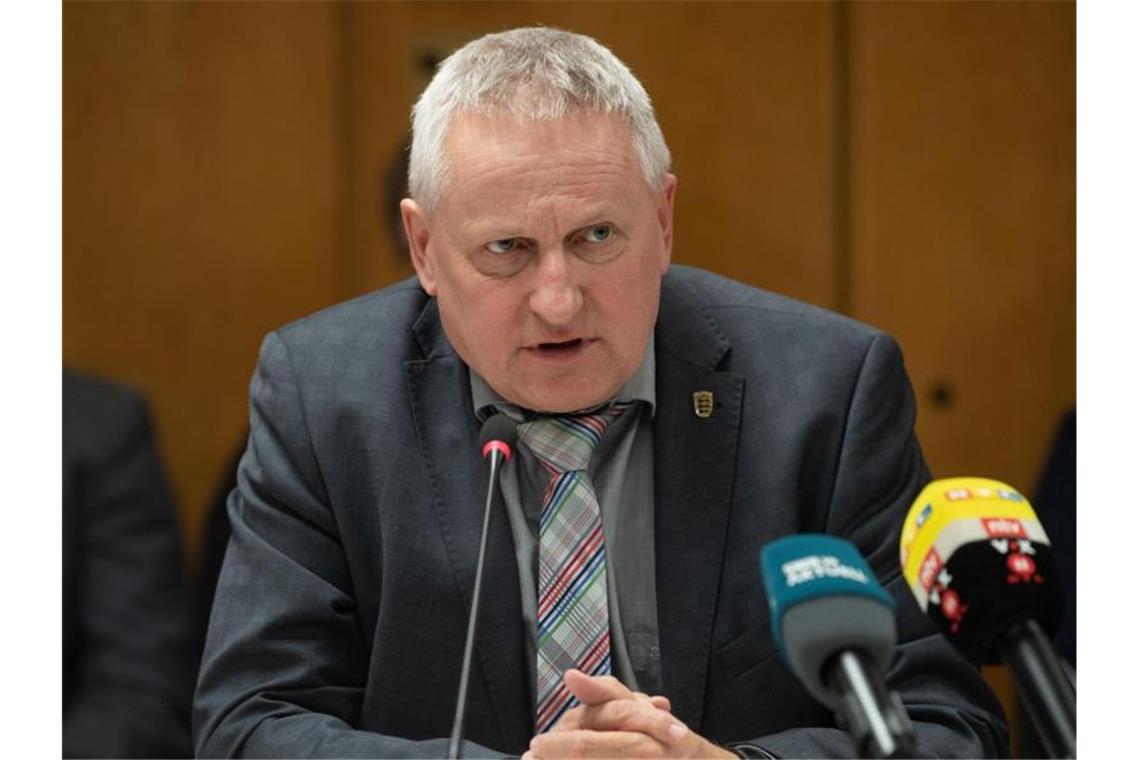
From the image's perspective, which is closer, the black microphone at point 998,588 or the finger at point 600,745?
the black microphone at point 998,588

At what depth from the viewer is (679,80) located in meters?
3.51

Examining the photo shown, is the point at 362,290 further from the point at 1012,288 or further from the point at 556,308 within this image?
the point at 556,308

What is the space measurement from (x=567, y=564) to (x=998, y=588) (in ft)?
2.50

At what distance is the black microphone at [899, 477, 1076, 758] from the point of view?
124 centimetres

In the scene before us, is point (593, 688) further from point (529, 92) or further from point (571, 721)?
point (529, 92)

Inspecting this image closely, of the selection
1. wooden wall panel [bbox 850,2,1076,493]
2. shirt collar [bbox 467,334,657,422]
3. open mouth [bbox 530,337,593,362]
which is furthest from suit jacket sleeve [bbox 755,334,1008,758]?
wooden wall panel [bbox 850,2,1076,493]

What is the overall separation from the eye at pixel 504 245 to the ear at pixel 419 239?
13 cm

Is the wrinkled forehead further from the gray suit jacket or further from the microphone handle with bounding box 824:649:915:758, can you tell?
the microphone handle with bounding box 824:649:915:758

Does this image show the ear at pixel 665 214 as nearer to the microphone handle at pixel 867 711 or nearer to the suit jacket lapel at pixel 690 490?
the suit jacket lapel at pixel 690 490

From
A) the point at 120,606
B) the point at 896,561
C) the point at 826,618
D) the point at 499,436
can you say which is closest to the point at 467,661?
the point at 499,436

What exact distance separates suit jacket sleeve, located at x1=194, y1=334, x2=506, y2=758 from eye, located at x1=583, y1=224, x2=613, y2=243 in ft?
1.43

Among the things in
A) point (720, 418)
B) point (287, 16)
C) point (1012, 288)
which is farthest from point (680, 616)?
point (287, 16)

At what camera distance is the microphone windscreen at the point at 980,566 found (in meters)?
1.29

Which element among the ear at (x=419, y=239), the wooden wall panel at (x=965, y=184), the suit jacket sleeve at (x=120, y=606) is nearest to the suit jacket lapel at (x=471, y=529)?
the ear at (x=419, y=239)
